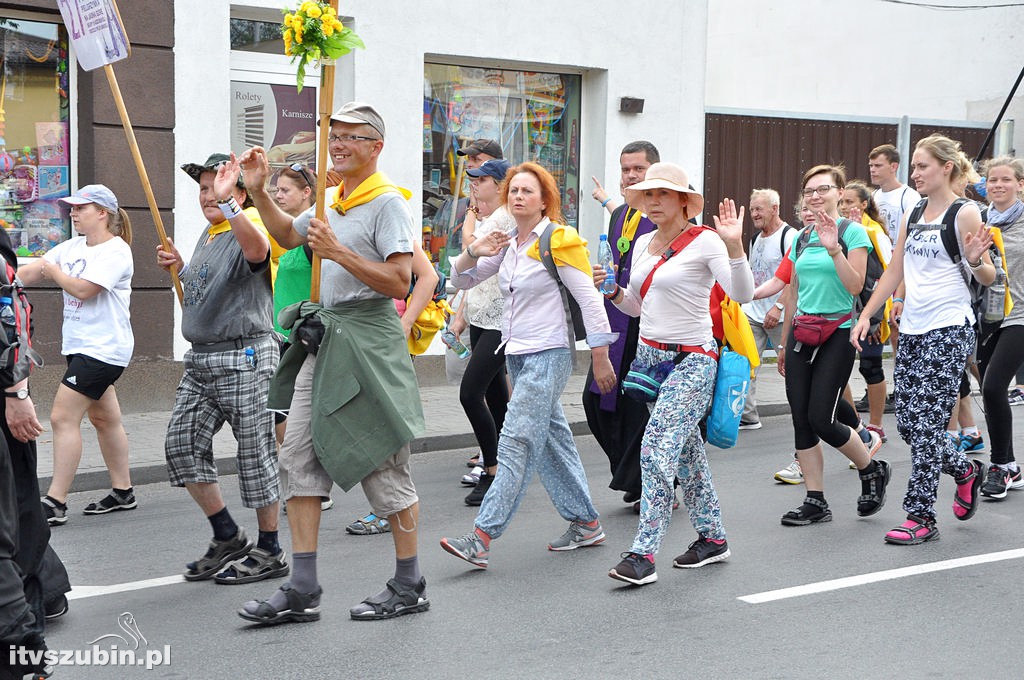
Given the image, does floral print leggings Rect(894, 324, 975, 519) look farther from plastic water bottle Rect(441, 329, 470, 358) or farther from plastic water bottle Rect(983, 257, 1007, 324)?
plastic water bottle Rect(441, 329, 470, 358)

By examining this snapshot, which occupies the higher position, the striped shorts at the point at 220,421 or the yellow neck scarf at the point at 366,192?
the yellow neck scarf at the point at 366,192

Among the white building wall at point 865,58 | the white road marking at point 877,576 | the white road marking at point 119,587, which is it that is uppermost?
the white building wall at point 865,58

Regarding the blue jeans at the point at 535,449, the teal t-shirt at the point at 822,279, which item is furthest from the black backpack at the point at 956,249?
the blue jeans at the point at 535,449

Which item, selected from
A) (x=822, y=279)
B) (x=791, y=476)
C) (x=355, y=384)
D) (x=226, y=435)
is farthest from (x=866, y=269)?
(x=226, y=435)

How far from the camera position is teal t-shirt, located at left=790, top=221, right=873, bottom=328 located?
22.9ft

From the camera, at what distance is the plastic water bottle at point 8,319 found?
13.8 ft

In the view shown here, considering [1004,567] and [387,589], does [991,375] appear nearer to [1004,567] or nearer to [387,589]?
[1004,567]

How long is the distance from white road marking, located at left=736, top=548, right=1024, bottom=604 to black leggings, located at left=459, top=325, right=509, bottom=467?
7.70 ft

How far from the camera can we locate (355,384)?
16.4ft

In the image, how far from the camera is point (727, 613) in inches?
205

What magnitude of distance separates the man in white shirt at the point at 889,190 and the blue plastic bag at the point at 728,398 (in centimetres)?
528

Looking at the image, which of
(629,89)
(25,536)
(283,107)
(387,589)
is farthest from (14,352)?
(629,89)

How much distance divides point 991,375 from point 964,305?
1.23 metres

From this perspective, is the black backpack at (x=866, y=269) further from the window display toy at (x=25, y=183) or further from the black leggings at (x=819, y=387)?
the window display toy at (x=25, y=183)
